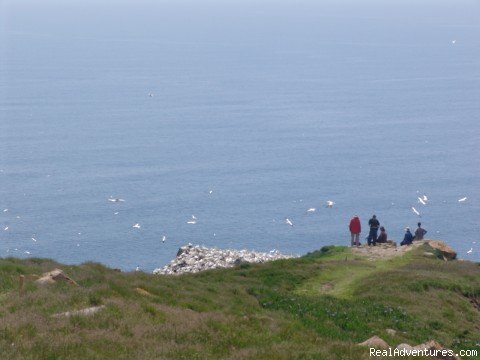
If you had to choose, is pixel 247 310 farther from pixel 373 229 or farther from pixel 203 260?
pixel 203 260

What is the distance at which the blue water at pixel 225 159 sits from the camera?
7312 centimetres

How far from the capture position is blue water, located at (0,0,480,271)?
73125 millimetres

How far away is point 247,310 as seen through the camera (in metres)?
18.8

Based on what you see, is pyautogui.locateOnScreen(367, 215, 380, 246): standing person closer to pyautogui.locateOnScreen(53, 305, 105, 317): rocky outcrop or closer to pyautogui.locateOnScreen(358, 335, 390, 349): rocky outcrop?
pyautogui.locateOnScreen(358, 335, 390, 349): rocky outcrop

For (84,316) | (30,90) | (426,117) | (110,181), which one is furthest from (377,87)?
(84,316)

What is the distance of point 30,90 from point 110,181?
61.8m

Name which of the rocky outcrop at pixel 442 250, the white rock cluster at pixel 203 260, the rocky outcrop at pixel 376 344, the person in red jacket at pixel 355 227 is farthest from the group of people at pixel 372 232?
the rocky outcrop at pixel 376 344

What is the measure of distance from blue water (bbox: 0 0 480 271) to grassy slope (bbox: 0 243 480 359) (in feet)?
117

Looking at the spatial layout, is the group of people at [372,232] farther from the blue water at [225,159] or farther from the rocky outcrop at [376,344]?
the blue water at [225,159]

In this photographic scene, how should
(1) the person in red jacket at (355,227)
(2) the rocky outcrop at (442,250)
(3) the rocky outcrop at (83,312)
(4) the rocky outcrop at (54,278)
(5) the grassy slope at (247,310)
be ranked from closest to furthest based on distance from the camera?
(5) the grassy slope at (247,310) → (3) the rocky outcrop at (83,312) → (4) the rocky outcrop at (54,278) → (2) the rocky outcrop at (442,250) → (1) the person in red jacket at (355,227)

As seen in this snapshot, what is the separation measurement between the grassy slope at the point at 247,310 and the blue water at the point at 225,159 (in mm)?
35739

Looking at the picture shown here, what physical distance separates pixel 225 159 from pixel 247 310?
78.4 metres

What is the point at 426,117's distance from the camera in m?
124

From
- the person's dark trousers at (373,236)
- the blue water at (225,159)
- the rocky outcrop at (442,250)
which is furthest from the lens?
the blue water at (225,159)
